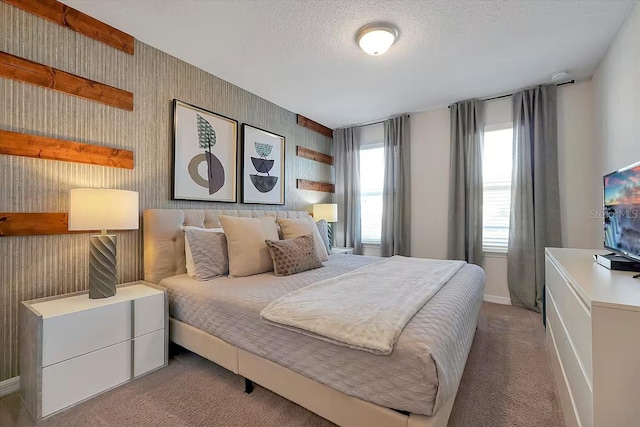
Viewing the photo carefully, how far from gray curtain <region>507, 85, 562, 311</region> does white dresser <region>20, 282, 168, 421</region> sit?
3.73 metres

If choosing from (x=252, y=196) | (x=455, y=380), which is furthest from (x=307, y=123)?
(x=455, y=380)

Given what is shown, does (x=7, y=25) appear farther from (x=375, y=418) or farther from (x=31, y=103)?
(x=375, y=418)

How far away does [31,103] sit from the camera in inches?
72.4

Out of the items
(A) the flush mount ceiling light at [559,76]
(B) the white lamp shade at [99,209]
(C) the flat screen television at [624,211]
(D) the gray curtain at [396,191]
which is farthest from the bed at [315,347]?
(A) the flush mount ceiling light at [559,76]

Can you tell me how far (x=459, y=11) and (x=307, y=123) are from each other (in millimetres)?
2603

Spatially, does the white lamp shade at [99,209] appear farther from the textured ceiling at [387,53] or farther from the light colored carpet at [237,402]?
the textured ceiling at [387,53]

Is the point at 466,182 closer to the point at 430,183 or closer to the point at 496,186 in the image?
the point at 496,186

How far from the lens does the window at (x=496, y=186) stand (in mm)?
3490

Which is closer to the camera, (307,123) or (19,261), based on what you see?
(19,261)

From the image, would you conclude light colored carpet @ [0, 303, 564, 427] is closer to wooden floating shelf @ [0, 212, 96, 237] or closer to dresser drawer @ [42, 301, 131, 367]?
dresser drawer @ [42, 301, 131, 367]

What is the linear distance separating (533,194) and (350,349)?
125 inches

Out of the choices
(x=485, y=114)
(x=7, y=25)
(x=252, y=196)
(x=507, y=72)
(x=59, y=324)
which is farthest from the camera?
(x=485, y=114)

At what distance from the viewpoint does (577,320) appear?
1261 millimetres

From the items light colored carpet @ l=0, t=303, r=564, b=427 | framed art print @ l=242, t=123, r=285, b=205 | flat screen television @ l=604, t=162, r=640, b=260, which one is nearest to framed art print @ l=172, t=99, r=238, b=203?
framed art print @ l=242, t=123, r=285, b=205
